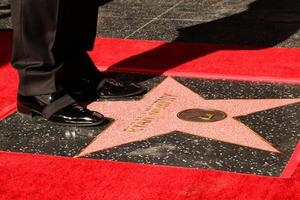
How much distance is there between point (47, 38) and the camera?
8.54 ft

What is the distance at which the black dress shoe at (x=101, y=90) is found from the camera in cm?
303

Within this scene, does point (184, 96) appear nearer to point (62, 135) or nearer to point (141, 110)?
point (141, 110)

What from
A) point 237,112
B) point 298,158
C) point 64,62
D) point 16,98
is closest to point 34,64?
point 64,62

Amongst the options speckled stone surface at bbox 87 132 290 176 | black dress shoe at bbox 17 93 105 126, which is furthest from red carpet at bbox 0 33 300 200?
black dress shoe at bbox 17 93 105 126

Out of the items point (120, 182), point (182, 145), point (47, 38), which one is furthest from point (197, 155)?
point (47, 38)

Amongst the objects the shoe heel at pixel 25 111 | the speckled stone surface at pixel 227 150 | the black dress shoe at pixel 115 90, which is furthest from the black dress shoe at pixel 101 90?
the speckled stone surface at pixel 227 150

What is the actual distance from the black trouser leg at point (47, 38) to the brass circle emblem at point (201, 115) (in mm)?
564

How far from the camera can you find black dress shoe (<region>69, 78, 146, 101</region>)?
3.03 m

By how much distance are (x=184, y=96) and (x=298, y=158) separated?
853mm

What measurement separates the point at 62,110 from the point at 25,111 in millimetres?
231

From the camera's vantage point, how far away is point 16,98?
9.88ft

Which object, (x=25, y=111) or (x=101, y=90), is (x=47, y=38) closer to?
(x=25, y=111)

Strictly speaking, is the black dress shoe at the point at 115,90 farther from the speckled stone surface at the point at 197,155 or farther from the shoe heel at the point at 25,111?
the speckled stone surface at the point at 197,155

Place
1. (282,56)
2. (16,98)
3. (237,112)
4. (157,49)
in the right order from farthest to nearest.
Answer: (157,49)
(282,56)
(16,98)
(237,112)
